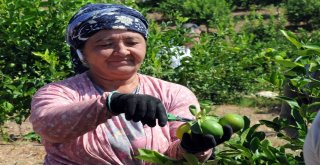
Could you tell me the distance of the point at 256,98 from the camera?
9430 millimetres

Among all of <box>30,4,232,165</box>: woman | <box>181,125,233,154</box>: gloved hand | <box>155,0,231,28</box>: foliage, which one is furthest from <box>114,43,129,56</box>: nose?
<box>155,0,231,28</box>: foliage

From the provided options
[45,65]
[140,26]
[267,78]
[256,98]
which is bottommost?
[256,98]

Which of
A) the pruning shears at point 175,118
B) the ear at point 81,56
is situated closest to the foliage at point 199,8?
the ear at point 81,56

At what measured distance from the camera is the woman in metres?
2.28

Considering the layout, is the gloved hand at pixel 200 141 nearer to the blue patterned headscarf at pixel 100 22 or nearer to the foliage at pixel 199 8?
the blue patterned headscarf at pixel 100 22

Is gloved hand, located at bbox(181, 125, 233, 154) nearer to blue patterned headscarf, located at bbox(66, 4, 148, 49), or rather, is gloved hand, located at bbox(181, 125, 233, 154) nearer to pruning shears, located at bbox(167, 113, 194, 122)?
pruning shears, located at bbox(167, 113, 194, 122)

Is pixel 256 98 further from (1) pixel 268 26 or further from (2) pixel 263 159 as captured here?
(2) pixel 263 159

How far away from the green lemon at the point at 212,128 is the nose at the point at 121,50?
17.8 inches

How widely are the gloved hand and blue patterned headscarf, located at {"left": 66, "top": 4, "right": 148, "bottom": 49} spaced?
0.49 meters

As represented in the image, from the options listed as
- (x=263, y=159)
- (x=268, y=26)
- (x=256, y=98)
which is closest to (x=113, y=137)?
(x=263, y=159)

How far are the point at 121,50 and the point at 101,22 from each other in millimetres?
122

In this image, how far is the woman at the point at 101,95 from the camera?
7.47 feet

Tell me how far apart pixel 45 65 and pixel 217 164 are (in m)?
3.07

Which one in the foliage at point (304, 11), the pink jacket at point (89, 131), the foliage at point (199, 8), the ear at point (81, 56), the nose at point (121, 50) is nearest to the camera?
the pink jacket at point (89, 131)
